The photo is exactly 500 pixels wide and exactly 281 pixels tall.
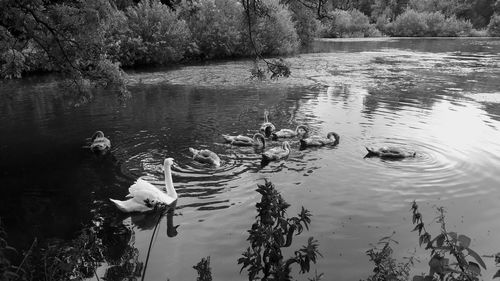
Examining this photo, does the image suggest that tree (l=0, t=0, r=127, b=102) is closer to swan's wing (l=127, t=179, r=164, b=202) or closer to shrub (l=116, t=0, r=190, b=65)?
swan's wing (l=127, t=179, r=164, b=202)

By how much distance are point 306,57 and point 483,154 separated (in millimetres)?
29292

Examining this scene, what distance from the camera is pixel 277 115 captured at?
18.2 m

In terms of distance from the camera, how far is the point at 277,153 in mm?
12398

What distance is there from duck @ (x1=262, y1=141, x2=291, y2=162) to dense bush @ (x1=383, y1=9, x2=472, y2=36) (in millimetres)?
76018

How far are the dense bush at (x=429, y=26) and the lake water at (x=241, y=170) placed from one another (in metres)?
61.8

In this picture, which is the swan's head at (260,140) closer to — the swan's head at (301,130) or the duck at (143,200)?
the swan's head at (301,130)

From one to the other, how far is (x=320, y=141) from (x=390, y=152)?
2108 millimetres

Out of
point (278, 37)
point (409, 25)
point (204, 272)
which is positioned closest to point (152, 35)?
point (278, 37)

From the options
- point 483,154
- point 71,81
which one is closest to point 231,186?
point 71,81

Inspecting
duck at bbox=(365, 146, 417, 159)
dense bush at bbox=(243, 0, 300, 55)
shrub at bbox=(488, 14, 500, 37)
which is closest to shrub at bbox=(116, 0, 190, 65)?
dense bush at bbox=(243, 0, 300, 55)

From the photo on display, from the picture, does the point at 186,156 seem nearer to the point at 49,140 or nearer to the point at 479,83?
the point at 49,140

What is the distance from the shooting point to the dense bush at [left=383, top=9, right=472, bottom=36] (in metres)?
79.9

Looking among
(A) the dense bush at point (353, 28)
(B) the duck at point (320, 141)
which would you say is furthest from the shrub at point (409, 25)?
(B) the duck at point (320, 141)

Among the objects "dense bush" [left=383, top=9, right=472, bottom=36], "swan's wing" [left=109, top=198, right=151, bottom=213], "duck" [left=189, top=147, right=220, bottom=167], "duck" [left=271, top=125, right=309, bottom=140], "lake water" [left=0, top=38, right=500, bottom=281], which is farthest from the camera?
"dense bush" [left=383, top=9, right=472, bottom=36]
